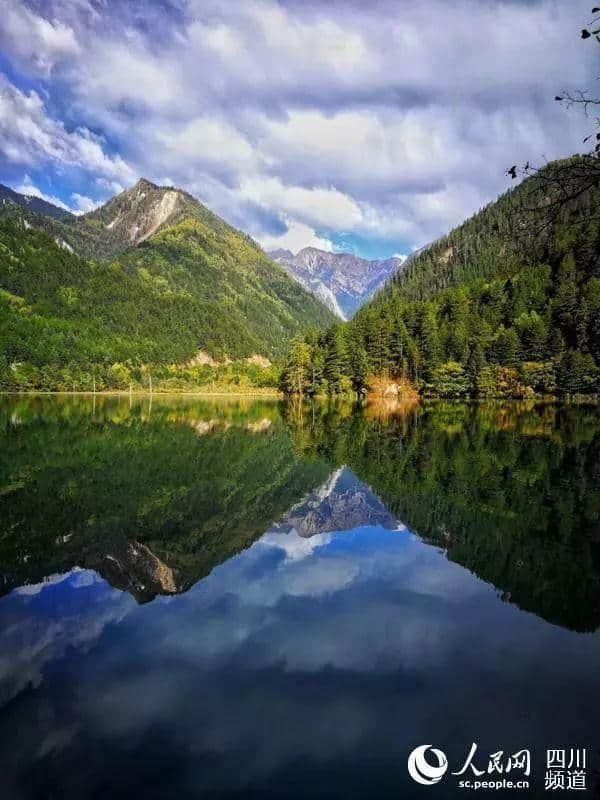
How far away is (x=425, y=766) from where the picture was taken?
582 centimetres

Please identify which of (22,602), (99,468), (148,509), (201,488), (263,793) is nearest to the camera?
(263,793)

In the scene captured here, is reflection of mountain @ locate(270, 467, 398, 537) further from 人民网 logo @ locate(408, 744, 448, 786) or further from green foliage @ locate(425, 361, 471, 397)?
green foliage @ locate(425, 361, 471, 397)

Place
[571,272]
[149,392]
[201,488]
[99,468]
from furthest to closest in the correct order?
[149,392], [571,272], [99,468], [201,488]

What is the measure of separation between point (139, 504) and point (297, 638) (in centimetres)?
1050

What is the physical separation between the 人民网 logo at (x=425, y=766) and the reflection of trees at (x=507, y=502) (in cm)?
447

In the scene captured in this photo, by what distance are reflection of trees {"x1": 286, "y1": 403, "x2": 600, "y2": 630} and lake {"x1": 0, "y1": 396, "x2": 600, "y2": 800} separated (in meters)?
0.10

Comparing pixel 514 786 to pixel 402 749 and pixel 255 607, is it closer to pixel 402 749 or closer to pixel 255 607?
pixel 402 749

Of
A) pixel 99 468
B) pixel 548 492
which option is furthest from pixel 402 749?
pixel 99 468

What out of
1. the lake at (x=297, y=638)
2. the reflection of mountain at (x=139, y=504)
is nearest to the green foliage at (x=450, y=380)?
the reflection of mountain at (x=139, y=504)

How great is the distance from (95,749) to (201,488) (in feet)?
48.7

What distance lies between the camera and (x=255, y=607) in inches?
410

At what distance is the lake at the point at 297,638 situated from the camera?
5.86 meters

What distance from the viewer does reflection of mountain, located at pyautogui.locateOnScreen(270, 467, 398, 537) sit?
642 inches

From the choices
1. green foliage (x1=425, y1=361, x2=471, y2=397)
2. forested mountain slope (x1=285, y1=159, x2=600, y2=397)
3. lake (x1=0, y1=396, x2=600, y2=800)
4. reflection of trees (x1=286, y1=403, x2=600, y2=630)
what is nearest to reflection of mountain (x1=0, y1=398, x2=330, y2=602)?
lake (x1=0, y1=396, x2=600, y2=800)
